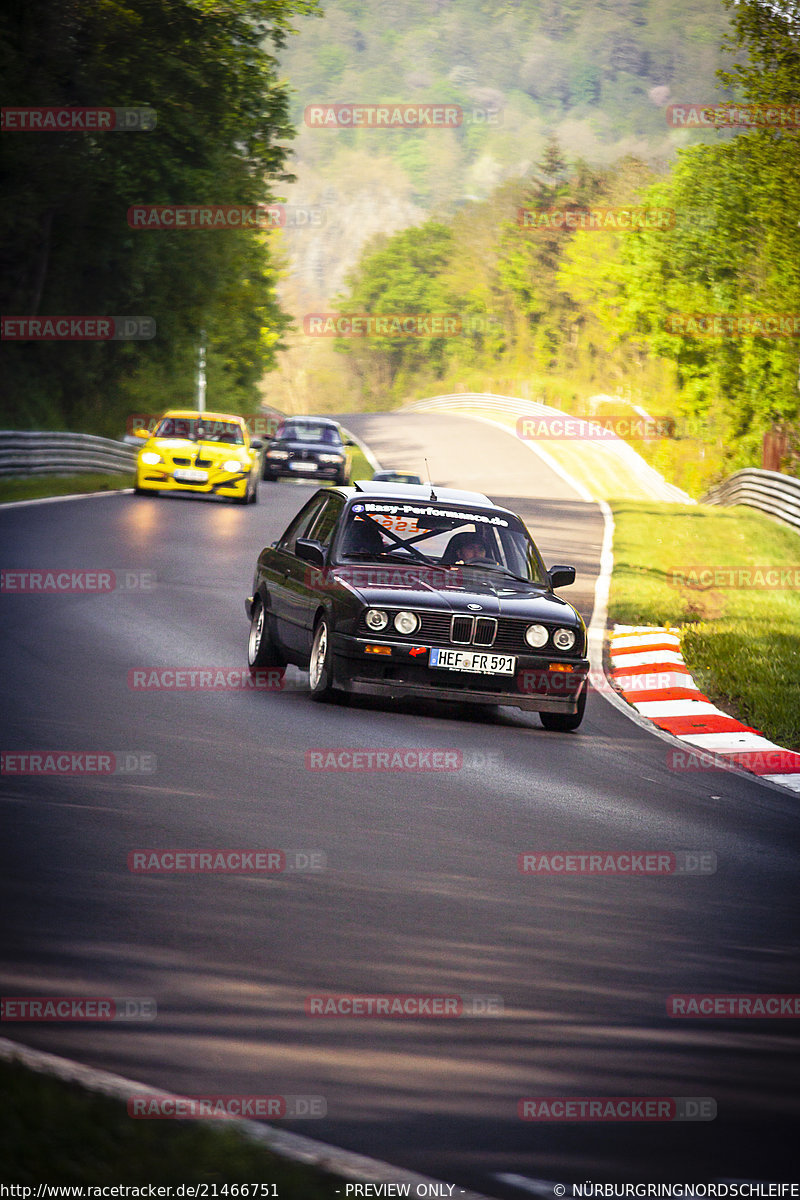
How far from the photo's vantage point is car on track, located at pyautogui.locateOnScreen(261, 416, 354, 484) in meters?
39.0

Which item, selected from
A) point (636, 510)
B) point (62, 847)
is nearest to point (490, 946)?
point (62, 847)

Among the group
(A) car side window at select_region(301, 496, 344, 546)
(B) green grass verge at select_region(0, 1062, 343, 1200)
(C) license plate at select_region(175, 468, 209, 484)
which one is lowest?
(C) license plate at select_region(175, 468, 209, 484)

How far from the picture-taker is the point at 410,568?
38.9ft

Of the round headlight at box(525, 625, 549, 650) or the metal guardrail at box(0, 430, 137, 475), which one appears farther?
the metal guardrail at box(0, 430, 137, 475)

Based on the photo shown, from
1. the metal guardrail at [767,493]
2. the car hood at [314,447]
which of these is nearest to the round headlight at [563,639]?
the metal guardrail at [767,493]

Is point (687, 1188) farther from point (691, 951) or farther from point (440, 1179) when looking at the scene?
point (691, 951)

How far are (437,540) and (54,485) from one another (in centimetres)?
2154

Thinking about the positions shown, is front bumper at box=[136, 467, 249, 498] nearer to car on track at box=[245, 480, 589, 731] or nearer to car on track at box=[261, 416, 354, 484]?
car on track at box=[261, 416, 354, 484]

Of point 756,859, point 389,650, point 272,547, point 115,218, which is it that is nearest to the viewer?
point 756,859

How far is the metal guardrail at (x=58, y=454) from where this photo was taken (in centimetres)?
3204

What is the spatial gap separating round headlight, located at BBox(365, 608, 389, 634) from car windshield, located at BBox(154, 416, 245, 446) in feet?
68.2

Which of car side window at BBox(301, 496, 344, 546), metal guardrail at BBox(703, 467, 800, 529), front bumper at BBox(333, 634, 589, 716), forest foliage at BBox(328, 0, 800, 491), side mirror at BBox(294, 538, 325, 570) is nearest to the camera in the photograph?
front bumper at BBox(333, 634, 589, 716)

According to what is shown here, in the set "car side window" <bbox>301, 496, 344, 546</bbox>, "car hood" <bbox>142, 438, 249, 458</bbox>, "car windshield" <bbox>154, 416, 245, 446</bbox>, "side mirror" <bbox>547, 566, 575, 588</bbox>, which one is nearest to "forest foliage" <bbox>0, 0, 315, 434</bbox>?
"car windshield" <bbox>154, 416, 245, 446</bbox>

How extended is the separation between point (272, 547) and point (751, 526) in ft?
66.2
